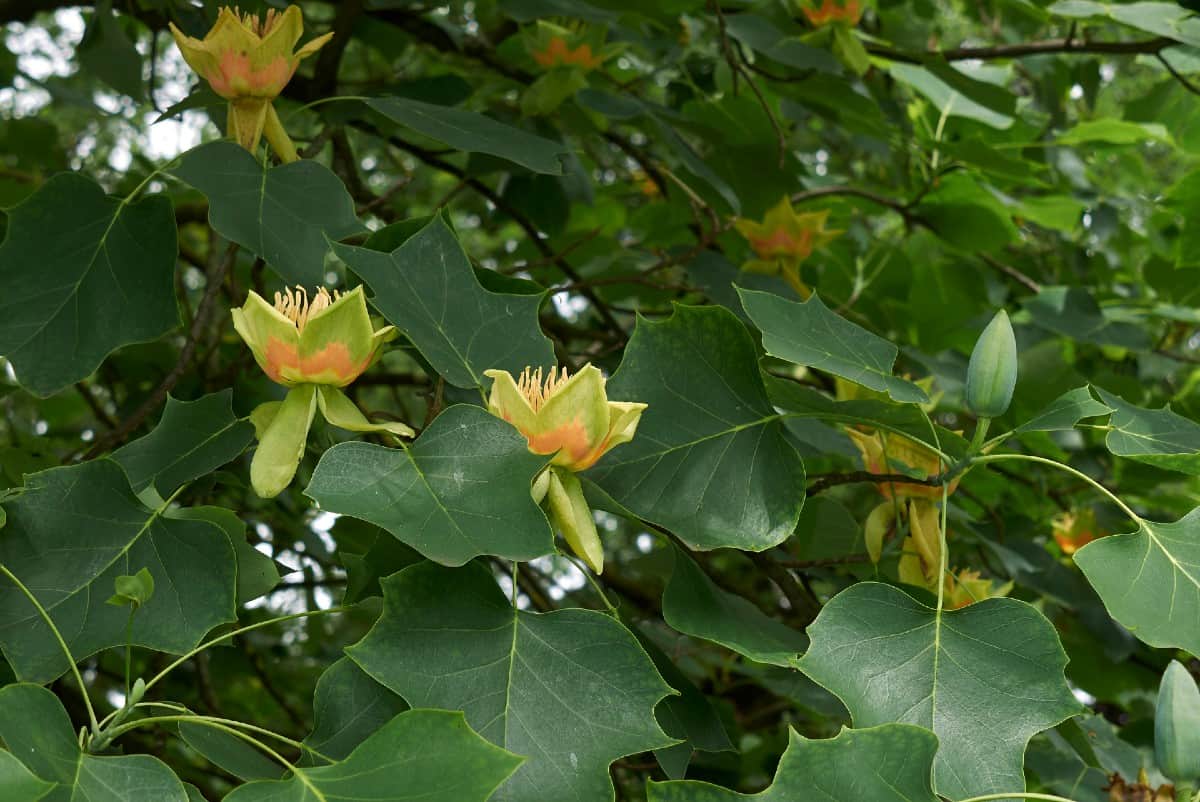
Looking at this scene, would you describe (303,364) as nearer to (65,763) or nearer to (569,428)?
(569,428)

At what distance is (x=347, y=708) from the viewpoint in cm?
94

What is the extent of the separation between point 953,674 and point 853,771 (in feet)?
0.44

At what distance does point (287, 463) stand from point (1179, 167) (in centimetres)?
486

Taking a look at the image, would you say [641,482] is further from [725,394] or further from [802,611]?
[802,611]

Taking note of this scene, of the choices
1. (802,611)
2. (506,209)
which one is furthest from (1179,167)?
(802,611)

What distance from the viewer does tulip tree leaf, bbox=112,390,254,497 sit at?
41.9 inches

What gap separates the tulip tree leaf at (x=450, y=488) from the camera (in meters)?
0.84

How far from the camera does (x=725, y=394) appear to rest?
108 cm

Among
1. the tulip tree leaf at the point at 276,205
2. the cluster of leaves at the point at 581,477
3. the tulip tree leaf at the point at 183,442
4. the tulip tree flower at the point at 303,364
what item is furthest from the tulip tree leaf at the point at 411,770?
the tulip tree leaf at the point at 276,205

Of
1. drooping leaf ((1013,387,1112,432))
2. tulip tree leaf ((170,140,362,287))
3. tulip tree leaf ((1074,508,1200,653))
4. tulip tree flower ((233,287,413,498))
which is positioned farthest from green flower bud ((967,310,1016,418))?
tulip tree leaf ((170,140,362,287))

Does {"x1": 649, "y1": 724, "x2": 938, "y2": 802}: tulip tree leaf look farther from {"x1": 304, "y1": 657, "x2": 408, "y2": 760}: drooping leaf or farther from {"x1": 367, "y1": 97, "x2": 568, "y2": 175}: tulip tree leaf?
{"x1": 367, "y1": 97, "x2": 568, "y2": 175}: tulip tree leaf

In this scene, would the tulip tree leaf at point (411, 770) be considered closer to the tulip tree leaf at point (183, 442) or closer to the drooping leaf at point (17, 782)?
the drooping leaf at point (17, 782)

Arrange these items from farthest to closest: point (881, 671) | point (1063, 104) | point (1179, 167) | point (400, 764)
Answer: point (1179, 167) < point (1063, 104) < point (881, 671) < point (400, 764)

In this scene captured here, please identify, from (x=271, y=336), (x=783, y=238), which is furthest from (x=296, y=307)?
(x=783, y=238)
